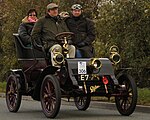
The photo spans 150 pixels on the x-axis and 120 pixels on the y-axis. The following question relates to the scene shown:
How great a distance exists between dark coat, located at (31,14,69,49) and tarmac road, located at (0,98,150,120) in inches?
59.9

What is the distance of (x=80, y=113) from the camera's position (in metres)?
11.5

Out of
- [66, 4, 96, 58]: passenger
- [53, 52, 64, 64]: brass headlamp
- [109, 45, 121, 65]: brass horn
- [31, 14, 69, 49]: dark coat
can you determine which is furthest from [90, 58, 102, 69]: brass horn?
[31, 14, 69, 49]: dark coat

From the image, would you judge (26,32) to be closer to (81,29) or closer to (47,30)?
(47,30)

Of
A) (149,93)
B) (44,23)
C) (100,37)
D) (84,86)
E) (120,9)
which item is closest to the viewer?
(84,86)

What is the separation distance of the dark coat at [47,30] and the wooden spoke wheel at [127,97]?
1639 millimetres

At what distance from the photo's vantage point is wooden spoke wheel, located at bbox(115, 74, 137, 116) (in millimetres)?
10226

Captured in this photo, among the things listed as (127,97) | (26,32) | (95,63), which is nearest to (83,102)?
(127,97)

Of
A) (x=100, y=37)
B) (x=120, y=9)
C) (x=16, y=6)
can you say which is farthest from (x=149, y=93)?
(x=16, y=6)

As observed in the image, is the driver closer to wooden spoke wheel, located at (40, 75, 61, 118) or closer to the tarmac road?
wooden spoke wheel, located at (40, 75, 61, 118)

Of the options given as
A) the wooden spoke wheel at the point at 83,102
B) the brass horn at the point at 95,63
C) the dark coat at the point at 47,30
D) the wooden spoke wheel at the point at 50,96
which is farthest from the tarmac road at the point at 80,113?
the dark coat at the point at 47,30

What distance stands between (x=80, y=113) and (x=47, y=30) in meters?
1.95

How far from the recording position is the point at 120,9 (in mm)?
16219

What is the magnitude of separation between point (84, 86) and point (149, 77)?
8745 millimetres

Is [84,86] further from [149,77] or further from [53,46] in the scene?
[149,77]
